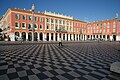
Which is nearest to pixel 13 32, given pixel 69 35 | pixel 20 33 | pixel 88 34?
pixel 20 33

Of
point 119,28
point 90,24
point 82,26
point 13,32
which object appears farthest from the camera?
point 90,24

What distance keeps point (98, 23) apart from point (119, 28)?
40.7 ft

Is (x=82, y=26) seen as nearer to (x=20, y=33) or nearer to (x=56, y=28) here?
(x=56, y=28)

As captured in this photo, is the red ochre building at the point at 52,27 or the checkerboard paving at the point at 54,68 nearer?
the checkerboard paving at the point at 54,68

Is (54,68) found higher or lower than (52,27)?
lower

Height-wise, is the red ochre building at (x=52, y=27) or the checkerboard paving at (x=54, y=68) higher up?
the red ochre building at (x=52, y=27)

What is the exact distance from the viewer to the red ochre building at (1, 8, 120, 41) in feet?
138

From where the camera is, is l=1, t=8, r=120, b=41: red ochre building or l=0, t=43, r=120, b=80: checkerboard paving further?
l=1, t=8, r=120, b=41: red ochre building

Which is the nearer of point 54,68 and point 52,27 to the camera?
point 54,68

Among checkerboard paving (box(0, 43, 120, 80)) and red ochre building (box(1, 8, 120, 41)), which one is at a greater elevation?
red ochre building (box(1, 8, 120, 41))

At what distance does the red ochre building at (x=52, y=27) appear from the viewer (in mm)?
42150

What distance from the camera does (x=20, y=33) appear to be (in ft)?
139

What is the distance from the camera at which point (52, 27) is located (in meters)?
53.2

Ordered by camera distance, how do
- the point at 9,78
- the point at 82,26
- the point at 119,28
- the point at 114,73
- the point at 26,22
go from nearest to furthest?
the point at 9,78 < the point at 114,73 < the point at 26,22 < the point at 119,28 < the point at 82,26
